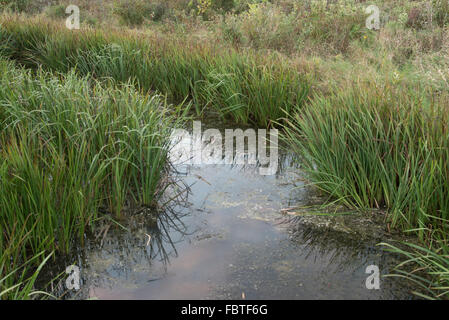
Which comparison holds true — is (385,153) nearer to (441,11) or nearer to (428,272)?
(428,272)

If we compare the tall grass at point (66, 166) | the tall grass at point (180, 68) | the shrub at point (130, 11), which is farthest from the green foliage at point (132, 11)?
the tall grass at point (66, 166)

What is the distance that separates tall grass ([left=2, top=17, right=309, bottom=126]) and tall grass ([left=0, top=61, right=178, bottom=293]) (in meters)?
0.81

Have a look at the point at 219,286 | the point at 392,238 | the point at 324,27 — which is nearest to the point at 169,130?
the point at 219,286

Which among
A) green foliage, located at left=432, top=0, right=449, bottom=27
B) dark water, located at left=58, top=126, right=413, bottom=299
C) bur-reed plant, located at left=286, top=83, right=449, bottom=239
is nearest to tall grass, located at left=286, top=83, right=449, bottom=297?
bur-reed plant, located at left=286, top=83, right=449, bottom=239

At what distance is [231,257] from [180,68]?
3783 mm

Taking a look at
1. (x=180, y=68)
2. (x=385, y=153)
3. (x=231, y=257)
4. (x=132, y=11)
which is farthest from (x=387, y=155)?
(x=132, y=11)

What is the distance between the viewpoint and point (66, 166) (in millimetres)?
2875

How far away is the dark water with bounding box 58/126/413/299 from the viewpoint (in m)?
2.54

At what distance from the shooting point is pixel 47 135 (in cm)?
358

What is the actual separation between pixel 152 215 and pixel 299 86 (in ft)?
8.63

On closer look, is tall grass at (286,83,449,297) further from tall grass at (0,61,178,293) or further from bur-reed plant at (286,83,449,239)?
tall grass at (0,61,178,293)

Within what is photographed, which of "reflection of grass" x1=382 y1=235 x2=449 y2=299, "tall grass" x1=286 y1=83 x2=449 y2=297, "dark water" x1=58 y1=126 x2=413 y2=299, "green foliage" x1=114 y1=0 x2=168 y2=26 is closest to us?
"reflection of grass" x1=382 y1=235 x2=449 y2=299

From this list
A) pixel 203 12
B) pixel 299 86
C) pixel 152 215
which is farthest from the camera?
pixel 203 12
